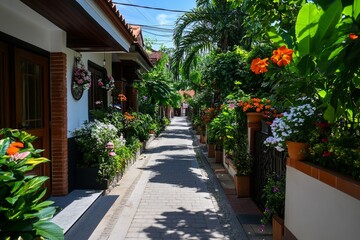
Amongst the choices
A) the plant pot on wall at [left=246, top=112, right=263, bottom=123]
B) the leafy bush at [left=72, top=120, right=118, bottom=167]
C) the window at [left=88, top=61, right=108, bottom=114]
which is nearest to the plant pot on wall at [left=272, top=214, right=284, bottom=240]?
the plant pot on wall at [left=246, top=112, right=263, bottom=123]

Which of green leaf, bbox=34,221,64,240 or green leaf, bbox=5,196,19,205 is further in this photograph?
green leaf, bbox=34,221,64,240

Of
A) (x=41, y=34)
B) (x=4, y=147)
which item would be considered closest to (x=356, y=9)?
(x=4, y=147)

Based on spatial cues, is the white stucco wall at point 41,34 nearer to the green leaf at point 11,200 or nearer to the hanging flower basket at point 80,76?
the hanging flower basket at point 80,76

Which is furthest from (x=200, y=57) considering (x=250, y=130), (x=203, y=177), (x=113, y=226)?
(x=113, y=226)

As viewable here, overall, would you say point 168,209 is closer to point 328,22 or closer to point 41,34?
point 41,34

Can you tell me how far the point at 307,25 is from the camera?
2.34m

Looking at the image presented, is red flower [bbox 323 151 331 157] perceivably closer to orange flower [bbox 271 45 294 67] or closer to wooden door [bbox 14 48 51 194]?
orange flower [bbox 271 45 294 67]

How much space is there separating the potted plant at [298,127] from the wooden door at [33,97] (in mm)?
3533

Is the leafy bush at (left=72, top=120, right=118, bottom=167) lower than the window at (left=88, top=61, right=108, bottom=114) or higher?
lower

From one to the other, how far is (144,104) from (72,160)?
37.5ft

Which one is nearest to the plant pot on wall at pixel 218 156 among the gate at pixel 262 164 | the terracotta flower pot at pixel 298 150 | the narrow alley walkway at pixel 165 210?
the narrow alley walkway at pixel 165 210

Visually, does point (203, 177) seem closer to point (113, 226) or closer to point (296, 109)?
point (113, 226)

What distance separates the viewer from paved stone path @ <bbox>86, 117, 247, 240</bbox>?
4.55 meters

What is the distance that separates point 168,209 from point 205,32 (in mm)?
9196
